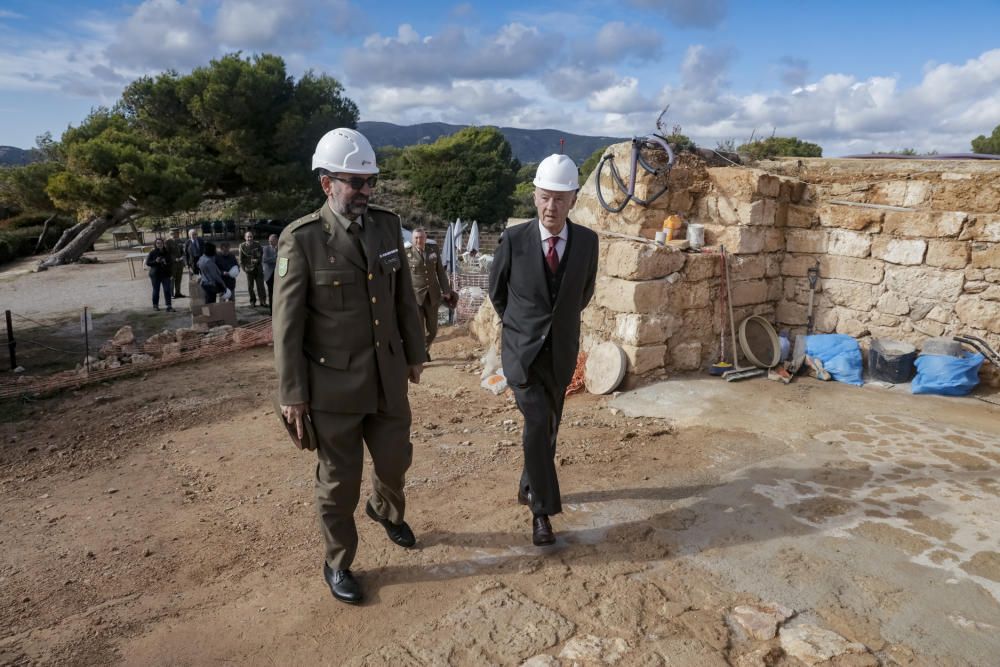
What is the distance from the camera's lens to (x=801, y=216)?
6773mm

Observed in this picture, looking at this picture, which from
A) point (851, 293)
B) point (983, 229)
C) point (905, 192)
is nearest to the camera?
point (983, 229)

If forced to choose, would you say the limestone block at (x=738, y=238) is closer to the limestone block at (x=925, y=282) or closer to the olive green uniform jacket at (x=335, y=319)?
the limestone block at (x=925, y=282)

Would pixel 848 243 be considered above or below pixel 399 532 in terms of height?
above

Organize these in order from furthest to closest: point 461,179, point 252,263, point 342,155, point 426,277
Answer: point 461,179 < point 252,263 < point 426,277 < point 342,155

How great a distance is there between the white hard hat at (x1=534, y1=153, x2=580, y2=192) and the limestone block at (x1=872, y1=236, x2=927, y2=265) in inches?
175

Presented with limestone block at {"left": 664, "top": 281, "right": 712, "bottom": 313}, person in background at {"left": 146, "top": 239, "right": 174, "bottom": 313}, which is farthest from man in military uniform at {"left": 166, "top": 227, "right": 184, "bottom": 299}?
limestone block at {"left": 664, "top": 281, "right": 712, "bottom": 313}

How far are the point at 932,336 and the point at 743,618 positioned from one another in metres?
4.79

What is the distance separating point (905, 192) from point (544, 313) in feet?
15.6

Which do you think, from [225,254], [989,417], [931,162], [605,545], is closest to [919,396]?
[989,417]

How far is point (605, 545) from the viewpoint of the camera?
3287 mm

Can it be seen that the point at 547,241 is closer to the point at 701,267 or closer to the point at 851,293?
A: the point at 701,267

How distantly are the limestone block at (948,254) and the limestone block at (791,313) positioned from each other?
4.07 feet

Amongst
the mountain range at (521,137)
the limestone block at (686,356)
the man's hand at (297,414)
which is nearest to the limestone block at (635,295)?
the limestone block at (686,356)

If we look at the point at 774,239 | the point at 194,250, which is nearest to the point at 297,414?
the point at 774,239
